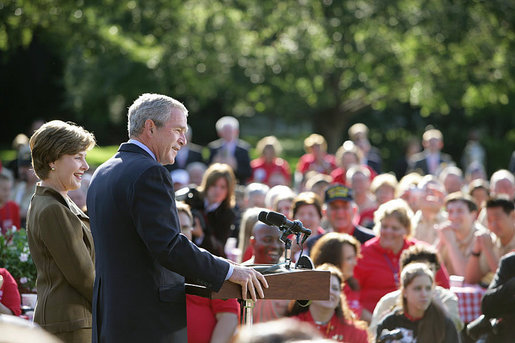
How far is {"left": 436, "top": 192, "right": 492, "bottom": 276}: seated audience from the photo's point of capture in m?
7.58

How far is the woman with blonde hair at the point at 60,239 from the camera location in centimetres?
414

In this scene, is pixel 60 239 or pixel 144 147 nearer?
pixel 144 147

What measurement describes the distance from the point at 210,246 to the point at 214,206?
3.02 ft

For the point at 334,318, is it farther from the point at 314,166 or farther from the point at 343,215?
the point at 314,166

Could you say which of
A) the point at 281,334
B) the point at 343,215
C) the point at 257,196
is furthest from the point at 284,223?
the point at 257,196

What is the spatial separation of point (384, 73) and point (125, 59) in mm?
5745

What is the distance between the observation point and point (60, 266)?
4.14 meters

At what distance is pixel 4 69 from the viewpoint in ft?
108

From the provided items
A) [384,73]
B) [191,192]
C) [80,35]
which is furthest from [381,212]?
[384,73]

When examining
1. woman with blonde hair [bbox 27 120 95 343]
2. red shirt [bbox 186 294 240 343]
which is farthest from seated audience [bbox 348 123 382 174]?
woman with blonde hair [bbox 27 120 95 343]

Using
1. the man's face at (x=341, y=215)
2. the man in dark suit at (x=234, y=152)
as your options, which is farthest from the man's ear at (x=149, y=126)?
the man in dark suit at (x=234, y=152)

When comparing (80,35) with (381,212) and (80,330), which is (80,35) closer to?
(381,212)

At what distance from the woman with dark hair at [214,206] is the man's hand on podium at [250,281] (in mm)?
3596

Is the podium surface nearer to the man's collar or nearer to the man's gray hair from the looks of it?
the man's collar
